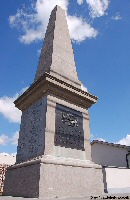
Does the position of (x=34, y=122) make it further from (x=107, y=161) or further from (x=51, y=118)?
(x=107, y=161)

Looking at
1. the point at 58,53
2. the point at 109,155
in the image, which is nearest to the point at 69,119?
the point at 58,53

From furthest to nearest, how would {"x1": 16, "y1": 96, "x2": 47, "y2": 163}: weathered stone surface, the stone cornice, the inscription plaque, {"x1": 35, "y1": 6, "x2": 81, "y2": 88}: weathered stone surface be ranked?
{"x1": 35, "y1": 6, "x2": 81, "y2": 88}: weathered stone surface < the stone cornice < the inscription plaque < {"x1": 16, "y1": 96, "x2": 47, "y2": 163}: weathered stone surface

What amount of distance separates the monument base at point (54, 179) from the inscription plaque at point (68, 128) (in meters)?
0.65

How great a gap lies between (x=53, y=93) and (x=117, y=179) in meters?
8.99

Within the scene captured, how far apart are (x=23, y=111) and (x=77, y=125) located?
279cm

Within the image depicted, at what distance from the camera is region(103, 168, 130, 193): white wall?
12.6 metres

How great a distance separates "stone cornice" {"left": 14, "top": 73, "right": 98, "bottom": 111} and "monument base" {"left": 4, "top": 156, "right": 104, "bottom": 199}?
2672 millimetres

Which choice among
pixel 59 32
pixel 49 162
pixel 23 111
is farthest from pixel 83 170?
pixel 59 32

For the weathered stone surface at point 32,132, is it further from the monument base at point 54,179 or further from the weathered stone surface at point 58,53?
the weathered stone surface at point 58,53

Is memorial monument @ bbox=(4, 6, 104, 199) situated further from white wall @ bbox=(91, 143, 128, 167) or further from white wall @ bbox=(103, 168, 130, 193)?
white wall @ bbox=(91, 143, 128, 167)

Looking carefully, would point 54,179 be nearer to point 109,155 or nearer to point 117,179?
point 117,179

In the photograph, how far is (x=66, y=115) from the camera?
8242 millimetres

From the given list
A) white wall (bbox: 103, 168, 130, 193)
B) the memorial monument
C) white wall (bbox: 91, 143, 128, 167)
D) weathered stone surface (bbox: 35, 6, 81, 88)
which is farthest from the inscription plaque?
white wall (bbox: 91, 143, 128, 167)

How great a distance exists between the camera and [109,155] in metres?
23.7
